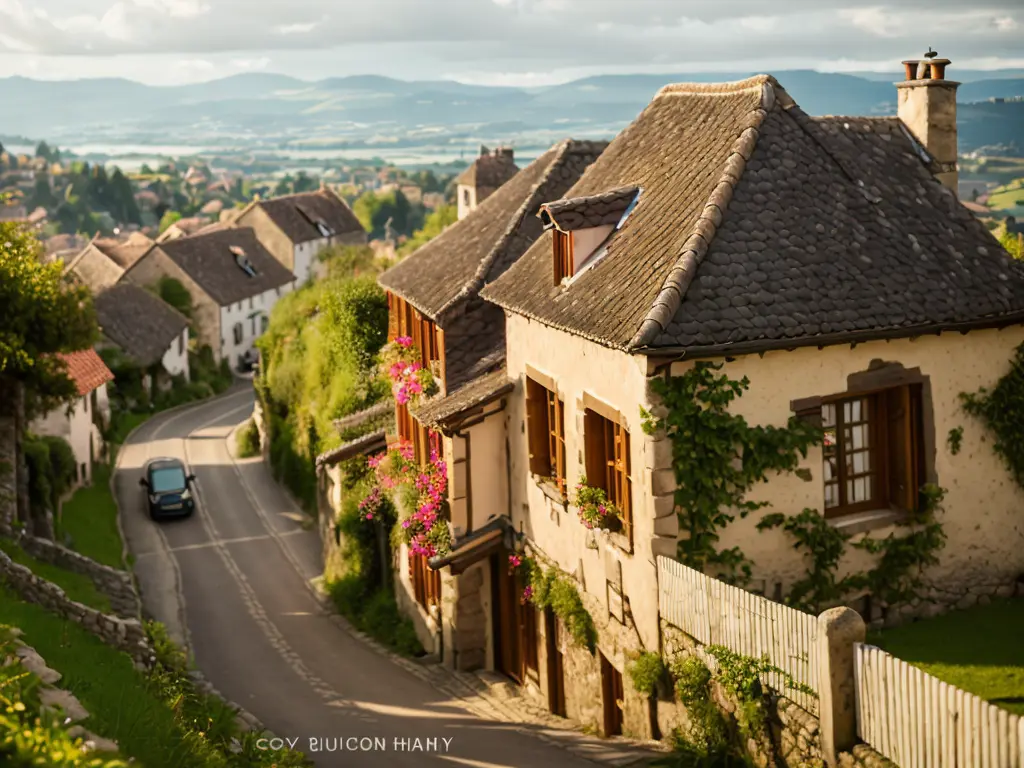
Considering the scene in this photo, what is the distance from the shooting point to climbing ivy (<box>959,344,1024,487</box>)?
1577 cm

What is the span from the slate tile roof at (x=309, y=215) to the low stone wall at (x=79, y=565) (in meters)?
65.9

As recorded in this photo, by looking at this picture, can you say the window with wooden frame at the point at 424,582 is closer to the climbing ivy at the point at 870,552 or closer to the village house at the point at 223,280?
the climbing ivy at the point at 870,552

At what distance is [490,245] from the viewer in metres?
23.6

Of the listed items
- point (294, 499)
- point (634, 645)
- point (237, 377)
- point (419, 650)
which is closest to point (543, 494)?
point (634, 645)

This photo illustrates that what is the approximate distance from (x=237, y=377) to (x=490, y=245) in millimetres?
53779

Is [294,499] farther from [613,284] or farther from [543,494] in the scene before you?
[613,284]

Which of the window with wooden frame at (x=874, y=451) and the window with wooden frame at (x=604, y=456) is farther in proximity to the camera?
the window with wooden frame at (x=604, y=456)

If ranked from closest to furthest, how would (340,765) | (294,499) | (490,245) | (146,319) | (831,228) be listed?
1. (831,228)
2. (340,765)
3. (490,245)
4. (294,499)
5. (146,319)

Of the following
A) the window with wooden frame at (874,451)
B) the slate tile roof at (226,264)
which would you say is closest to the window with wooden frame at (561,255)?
the window with wooden frame at (874,451)

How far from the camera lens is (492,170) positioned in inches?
2040

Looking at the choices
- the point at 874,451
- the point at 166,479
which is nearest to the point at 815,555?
the point at 874,451

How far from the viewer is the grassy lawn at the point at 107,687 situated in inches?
461

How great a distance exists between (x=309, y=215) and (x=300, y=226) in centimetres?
325

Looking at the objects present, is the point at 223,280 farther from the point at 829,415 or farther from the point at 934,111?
the point at 829,415
